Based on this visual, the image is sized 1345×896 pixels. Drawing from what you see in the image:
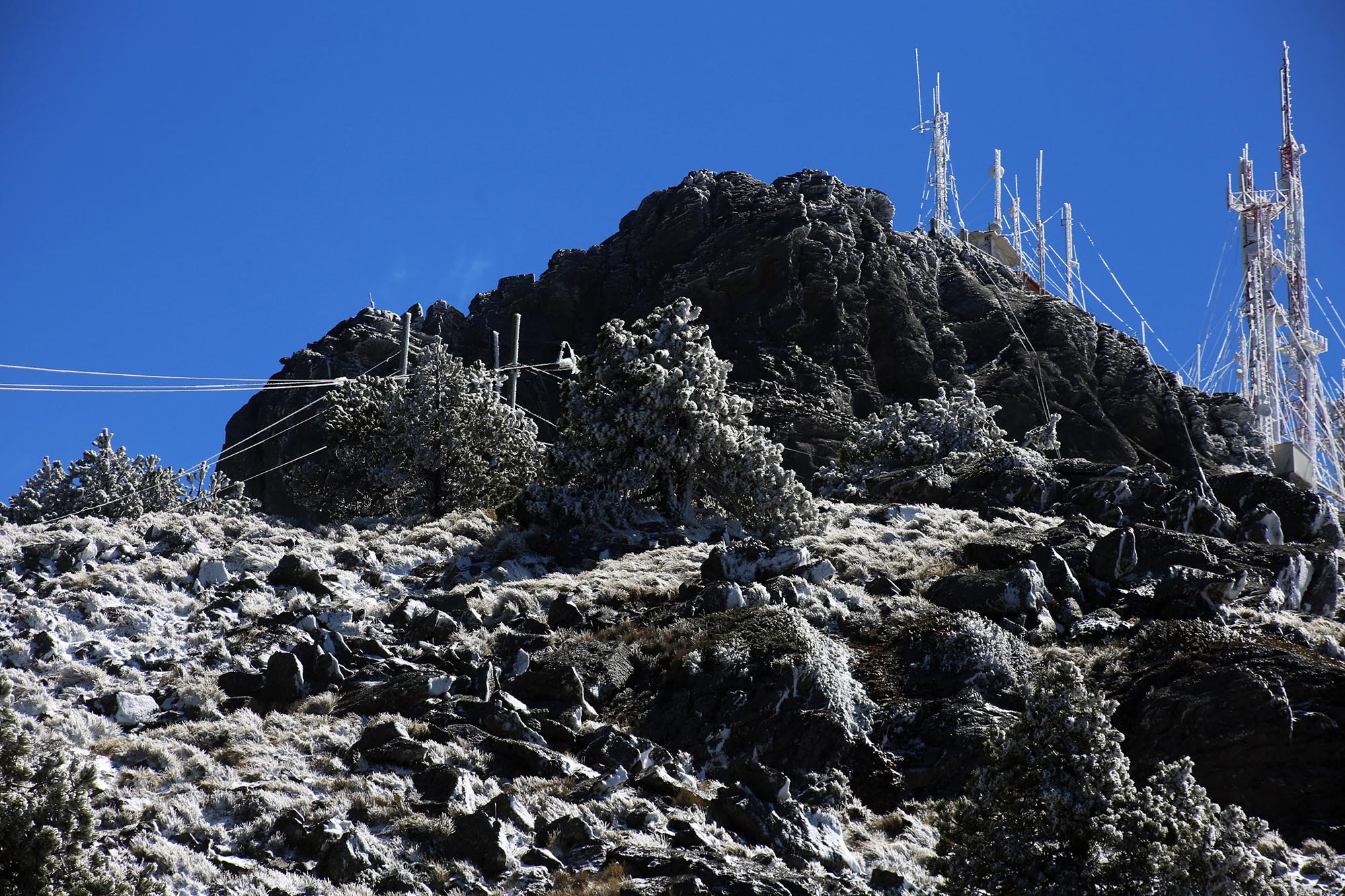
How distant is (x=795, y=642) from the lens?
18703mm

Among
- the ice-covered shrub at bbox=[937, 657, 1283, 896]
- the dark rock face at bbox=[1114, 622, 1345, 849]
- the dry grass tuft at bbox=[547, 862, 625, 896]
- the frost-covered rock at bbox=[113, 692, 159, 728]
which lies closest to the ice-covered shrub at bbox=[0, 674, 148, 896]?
the dry grass tuft at bbox=[547, 862, 625, 896]

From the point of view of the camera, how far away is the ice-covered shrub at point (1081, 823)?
34.5 ft

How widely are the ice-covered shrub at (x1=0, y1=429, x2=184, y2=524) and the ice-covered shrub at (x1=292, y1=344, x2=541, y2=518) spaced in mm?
4739

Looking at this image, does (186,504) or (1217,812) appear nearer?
(1217,812)

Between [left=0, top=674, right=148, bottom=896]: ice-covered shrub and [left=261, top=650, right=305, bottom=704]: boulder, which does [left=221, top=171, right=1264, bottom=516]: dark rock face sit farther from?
[left=0, top=674, right=148, bottom=896]: ice-covered shrub

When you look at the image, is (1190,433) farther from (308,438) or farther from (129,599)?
(129,599)

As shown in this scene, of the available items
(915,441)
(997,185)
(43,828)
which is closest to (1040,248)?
(997,185)

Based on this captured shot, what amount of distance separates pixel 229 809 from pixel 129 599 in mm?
7253

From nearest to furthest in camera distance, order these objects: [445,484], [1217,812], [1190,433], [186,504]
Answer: [1217,812] → [445,484] → [186,504] → [1190,433]

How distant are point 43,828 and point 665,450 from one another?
19.0 meters

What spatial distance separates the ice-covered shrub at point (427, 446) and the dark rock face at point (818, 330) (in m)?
25.4

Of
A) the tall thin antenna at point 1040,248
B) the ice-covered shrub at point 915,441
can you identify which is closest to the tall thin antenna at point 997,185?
the tall thin antenna at point 1040,248

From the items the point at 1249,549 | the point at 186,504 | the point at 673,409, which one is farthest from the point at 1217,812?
the point at 186,504

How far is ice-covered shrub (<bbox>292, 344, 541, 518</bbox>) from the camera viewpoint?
30625mm
